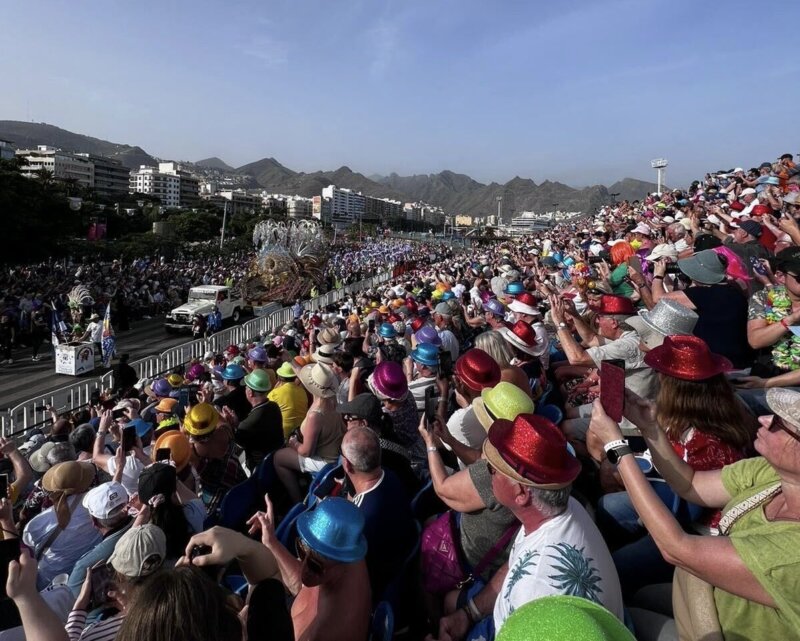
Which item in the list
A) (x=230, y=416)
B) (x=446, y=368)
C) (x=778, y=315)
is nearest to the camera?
(x=778, y=315)

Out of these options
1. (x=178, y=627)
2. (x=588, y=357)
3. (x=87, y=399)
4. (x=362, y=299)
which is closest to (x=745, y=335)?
(x=588, y=357)

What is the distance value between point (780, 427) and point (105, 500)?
3.39 metres

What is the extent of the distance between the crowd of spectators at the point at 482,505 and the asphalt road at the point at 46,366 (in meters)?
10.5

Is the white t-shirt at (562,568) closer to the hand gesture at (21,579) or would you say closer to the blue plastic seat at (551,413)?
the hand gesture at (21,579)

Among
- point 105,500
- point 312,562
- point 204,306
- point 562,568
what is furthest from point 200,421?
point 204,306

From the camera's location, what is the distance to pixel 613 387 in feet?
6.52

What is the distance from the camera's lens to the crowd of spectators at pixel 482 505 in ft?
5.45

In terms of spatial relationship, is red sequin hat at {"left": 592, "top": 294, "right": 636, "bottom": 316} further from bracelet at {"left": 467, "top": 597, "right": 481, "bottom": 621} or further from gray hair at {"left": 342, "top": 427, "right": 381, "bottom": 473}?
bracelet at {"left": 467, "top": 597, "right": 481, "bottom": 621}

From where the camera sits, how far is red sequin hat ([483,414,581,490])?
198 centimetres

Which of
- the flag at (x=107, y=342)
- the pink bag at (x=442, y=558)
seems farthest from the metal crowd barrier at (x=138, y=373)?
the pink bag at (x=442, y=558)

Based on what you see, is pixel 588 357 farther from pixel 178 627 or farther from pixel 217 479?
pixel 178 627

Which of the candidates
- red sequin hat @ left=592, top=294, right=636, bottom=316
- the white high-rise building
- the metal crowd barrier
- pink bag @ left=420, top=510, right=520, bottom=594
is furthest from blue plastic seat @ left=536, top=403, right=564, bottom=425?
the white high-rise building

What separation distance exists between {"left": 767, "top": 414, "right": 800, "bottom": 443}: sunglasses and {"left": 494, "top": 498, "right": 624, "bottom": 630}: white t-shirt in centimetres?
74

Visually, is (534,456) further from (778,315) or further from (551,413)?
(778,315)
